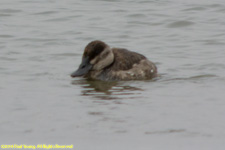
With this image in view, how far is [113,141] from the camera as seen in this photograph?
6.59 m

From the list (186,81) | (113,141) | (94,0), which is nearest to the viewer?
(113,141)

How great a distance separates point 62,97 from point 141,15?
28.4 ft

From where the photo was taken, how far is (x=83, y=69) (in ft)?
34.7

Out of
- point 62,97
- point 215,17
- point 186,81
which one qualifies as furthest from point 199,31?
point 62,97

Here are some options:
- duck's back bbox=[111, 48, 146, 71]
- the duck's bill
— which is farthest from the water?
duck's back bbox=[111, 48, 146, 71]

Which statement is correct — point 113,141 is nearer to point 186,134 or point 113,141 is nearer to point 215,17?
point 186,134

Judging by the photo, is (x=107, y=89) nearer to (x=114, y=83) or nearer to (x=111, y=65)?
(x=114, y=83)

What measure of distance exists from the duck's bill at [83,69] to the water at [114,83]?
0.42 feet

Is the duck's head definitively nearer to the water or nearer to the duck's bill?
the duck's bill

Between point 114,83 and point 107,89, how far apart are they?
0.49m

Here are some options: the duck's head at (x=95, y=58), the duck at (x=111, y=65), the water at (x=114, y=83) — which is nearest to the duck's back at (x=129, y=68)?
the duck at (x=111, y=65)

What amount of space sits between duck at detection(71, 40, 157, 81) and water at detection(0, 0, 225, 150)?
9.3 inches

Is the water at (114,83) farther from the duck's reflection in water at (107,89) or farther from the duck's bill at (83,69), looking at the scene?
the duck's bill at (83,69)

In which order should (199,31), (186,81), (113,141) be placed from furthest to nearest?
(199,31) < (186,81) < (113,141)
